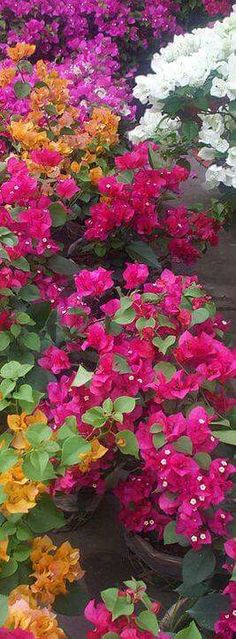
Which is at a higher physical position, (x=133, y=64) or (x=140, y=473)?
(x=133, y=64)

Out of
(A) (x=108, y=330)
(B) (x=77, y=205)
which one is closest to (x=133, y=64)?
(B) (x=77, y=205)

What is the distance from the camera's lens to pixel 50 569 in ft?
3.79

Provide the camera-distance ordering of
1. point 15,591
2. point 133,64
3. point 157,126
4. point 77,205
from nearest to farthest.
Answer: point 15,591, point 157,126, point 77,205, point 133,64

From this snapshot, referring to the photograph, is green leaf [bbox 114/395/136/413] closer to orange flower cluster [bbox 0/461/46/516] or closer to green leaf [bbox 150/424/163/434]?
green leaf [bbox 150/424/163/434]

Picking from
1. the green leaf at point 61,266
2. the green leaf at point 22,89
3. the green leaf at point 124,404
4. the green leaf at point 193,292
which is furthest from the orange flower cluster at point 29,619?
the green leaf at point 22,89

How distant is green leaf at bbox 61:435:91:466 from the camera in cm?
111

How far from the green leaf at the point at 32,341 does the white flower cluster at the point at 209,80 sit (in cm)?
65

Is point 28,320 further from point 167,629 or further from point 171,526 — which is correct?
point 167,629

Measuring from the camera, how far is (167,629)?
133cm

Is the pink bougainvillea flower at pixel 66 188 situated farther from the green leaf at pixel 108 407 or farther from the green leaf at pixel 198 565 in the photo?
the green leaf at pixel 198 565

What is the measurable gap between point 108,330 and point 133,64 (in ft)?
11.1

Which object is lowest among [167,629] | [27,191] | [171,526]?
[167,629]

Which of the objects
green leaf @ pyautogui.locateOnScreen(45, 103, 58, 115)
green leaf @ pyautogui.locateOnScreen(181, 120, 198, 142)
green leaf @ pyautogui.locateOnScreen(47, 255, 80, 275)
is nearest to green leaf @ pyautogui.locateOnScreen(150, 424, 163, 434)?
green leaf @ pyautogui.locateOnScreen(47, 255, 80, 275)

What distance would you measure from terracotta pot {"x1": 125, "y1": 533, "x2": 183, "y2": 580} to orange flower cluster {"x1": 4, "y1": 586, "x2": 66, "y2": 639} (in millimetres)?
541
